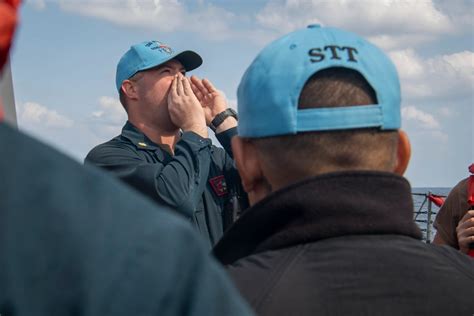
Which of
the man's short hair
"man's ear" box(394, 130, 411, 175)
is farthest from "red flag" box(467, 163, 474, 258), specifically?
the man's short hair

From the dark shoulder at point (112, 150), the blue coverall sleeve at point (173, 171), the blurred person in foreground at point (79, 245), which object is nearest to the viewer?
the blurred person in foreground at point (79, 245)

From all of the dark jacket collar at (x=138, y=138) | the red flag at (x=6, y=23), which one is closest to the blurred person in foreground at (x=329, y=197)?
the red flag at (x=6, y=23)

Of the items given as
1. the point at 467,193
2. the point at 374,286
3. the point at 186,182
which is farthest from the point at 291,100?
the point at 467,193

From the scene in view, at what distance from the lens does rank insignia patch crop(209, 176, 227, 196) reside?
4062 millimetres

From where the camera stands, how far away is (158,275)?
0.75m

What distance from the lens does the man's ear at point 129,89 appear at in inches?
172

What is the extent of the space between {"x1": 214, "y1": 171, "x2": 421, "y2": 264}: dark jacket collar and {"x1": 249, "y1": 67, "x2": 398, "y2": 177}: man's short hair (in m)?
0.08

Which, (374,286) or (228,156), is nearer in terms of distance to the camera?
(374,286)

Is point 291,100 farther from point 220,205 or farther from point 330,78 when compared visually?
point 220,205

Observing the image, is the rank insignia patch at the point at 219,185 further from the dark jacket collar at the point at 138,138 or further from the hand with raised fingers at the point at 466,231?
the hand with raised fingers at the point at 466,231

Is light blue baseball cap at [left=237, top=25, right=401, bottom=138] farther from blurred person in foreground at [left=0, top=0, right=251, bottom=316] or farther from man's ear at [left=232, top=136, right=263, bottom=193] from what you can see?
blurred person in foreground at [left=0, top=0, right=251, bottom=316]

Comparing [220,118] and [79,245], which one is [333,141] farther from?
[220,118]

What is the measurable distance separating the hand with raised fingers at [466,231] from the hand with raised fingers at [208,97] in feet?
5.17

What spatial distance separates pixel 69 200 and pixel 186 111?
135 inches
